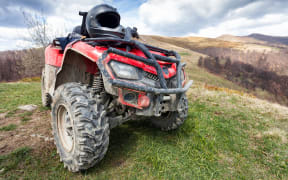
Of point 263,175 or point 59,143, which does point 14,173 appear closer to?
point 59,143

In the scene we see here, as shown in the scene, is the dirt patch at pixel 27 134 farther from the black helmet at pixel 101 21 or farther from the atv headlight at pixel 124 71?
the black helmet at pixel 101 21

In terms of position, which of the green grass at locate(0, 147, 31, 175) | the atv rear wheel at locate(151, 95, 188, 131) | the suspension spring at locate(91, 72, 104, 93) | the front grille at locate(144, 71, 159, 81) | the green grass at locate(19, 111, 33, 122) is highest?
the front grille at locate(144, 71, 159, 81)

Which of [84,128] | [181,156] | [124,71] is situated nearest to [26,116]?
[84,128]

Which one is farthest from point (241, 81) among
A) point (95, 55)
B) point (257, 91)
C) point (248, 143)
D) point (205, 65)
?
point (95, 55)

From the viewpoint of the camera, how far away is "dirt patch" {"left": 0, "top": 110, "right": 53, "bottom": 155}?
7.77ft

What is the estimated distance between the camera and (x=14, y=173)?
182 centimetres

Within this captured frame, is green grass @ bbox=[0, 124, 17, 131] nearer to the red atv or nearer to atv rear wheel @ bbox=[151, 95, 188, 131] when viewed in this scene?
the red atv

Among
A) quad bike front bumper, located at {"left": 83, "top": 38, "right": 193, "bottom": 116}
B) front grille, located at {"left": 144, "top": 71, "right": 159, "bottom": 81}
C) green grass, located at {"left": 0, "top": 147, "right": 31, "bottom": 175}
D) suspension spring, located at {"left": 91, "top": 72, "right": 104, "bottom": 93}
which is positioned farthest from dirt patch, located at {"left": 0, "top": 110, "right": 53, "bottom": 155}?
front grille, located at {"left": 144, "top": 71, "right": 159, "bottom": 81}

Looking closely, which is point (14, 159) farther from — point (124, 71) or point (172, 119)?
point (172, 119)

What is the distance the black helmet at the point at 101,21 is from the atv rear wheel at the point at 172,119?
1479 millimetres

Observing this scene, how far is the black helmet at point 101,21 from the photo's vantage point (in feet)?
7.88

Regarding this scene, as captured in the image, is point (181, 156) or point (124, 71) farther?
point (181, 156)

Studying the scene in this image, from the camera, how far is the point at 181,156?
2.29 meters

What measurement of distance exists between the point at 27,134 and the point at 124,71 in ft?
7.51
